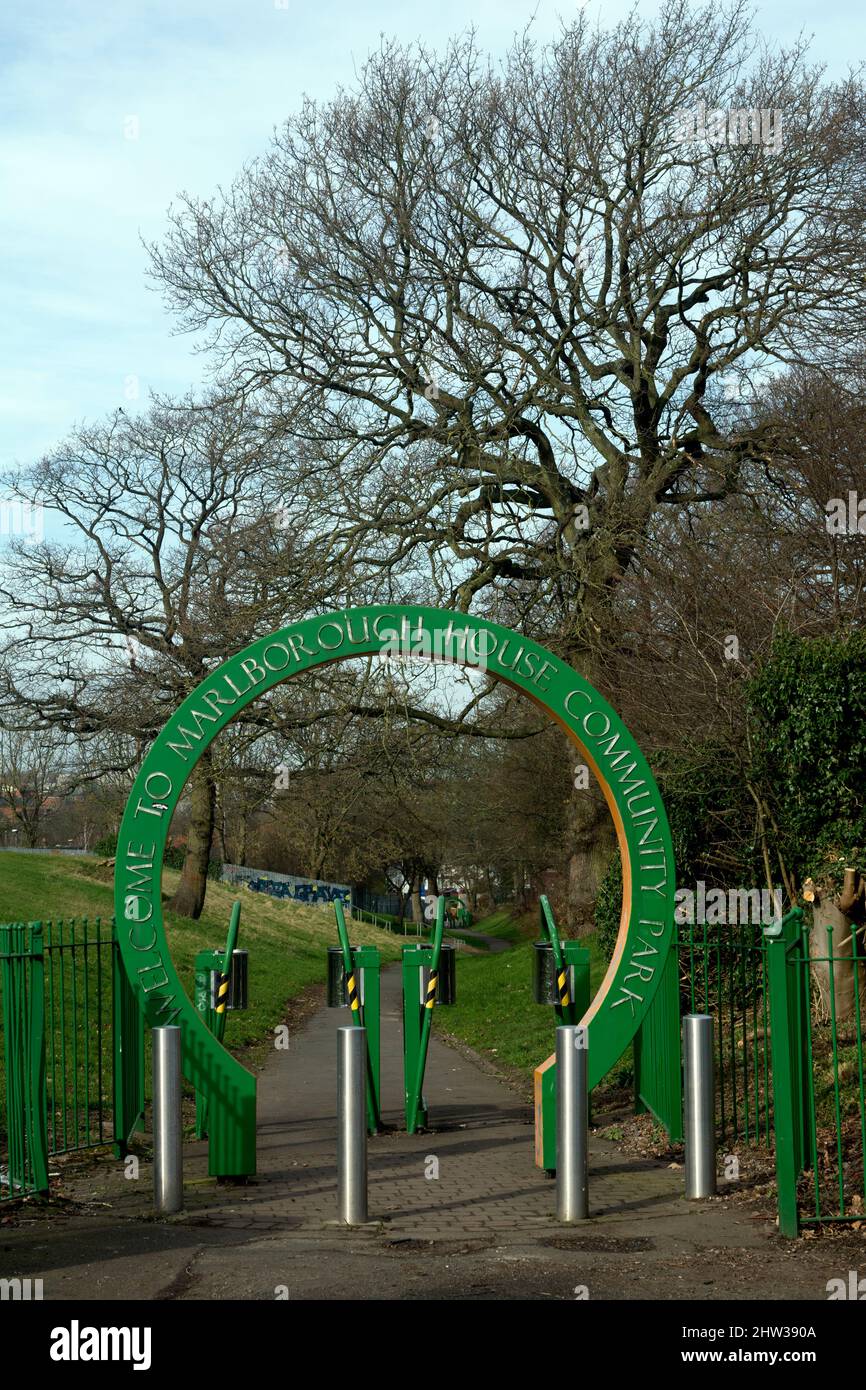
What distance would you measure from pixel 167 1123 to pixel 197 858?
21280 millimetres

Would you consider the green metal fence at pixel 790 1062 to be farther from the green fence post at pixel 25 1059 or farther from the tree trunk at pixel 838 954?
the green fence post at pixel 25 1059

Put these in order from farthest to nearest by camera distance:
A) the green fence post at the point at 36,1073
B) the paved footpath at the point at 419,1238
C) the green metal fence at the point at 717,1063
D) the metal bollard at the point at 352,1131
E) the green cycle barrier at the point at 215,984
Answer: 1. the green cycle barrier at the point at 215,984
2. the green metal fence at the point at 717,1063
3. the green fence post at the point at 36,1073
4. the metal bollard at the point at 352,1131
5. the paved footpath at the point at 419,1238

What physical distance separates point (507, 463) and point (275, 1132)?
36.9ft

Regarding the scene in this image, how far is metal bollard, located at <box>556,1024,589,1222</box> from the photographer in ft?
24.1

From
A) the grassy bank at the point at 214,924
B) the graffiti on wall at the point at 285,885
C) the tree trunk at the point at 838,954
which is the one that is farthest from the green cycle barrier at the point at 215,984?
the graffiti on wall at the point at 285,885

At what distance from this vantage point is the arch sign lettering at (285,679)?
8477 millimetres

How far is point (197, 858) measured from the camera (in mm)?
28609

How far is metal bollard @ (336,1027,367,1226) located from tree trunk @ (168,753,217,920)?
2033 centimetres

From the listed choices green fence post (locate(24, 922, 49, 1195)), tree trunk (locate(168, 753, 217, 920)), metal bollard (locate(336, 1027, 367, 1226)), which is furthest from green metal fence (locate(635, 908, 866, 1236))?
tree trunk (locate(168, 753, 217, 920))

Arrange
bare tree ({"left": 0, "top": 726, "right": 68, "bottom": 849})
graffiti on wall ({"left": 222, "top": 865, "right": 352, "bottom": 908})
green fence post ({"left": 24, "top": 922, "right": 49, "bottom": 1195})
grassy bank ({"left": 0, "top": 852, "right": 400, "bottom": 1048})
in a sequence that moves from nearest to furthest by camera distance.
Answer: green fence post ({"left": 24, "top": 922, "right": 49, "bottom": 1195}) < grassy bank ({"left": 0, "top": 852, "right": 400, "bottom": 1048}) < graffiti on wall ({"left": 222, "top": 865, "right": 352, "bottom": 908}) < bare tree ({"left": 0, "top": 726, "right": 68, "bottom": 849})

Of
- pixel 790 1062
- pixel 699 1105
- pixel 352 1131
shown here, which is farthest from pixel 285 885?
pixel 790 1062

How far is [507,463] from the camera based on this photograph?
63.2 feet

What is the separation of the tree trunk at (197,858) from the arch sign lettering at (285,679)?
18851 millimetres

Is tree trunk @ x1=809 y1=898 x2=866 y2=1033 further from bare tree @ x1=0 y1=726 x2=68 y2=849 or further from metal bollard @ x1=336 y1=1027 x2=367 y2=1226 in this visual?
bare tree @ x1=0 y1=726 x2=68 y2=849
